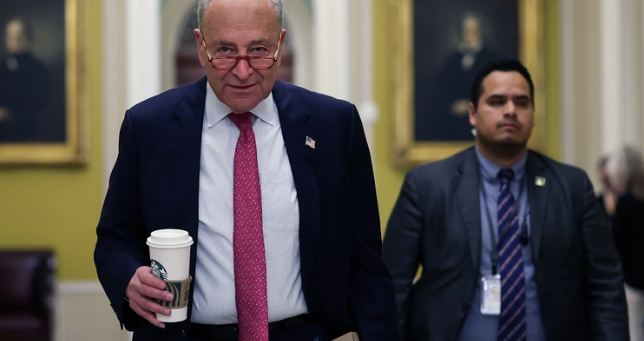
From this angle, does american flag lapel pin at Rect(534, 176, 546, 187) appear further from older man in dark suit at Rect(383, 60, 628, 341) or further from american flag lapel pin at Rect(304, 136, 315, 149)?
american flag lapel pin at Rect(304, 136, 315, 149)

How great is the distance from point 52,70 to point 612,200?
197 inches

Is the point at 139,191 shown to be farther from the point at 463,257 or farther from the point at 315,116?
the point at 463,257

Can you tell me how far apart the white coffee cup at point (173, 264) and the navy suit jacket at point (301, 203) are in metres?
0.21

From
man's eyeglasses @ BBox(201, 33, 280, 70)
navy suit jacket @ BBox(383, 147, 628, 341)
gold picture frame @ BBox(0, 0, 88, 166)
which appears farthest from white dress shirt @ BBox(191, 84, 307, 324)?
gold picture frame @ BBox(0, 0, 88, 166)

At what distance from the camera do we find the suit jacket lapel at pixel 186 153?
2.31 metres

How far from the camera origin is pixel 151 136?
2.40 meters

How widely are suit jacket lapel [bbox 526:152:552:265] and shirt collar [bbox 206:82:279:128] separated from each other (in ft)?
5.13

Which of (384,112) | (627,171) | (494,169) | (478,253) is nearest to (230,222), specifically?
(478,253)

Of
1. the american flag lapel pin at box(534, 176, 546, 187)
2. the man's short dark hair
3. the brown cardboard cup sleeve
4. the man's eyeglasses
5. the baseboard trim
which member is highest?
the man's short dark hair

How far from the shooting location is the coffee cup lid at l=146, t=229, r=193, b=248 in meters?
2.04

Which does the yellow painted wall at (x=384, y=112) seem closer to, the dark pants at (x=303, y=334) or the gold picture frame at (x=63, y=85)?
the gold picture frame at (x=63, y=85)

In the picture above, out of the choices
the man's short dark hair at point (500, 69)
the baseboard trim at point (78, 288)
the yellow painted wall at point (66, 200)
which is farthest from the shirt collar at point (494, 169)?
the baseboard trim at point (78, 288)

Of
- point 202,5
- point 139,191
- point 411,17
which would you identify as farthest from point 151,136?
point 411,17

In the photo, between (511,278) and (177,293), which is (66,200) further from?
(177,293)
